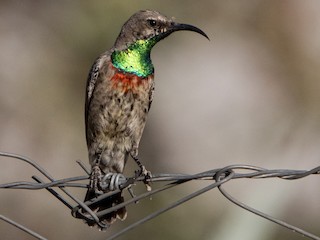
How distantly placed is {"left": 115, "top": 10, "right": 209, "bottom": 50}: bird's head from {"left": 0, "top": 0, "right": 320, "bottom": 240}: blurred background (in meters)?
2.82

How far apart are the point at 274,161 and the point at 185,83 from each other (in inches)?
63.3

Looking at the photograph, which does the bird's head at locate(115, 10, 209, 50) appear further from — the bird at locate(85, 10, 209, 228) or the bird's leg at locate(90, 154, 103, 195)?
the bird's leg at locate(90, 154, 103, 195)

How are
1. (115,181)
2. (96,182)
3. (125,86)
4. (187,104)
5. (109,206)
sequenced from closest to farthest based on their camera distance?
1. (115,181)
2. (96,182)
3. (109,206)
4. (125,86)
5. (187,104)

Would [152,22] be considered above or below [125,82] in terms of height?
above

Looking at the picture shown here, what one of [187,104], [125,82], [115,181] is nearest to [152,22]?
[125,82]

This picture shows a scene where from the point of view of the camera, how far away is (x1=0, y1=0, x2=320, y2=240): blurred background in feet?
26.9

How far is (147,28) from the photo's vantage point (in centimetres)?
520

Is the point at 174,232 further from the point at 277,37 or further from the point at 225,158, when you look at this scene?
the point at 277,37

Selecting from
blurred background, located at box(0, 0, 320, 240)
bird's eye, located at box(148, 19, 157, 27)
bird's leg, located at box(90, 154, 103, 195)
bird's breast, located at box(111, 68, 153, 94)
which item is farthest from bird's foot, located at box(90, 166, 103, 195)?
blurred background, located at box(0, 0, 320, 240)

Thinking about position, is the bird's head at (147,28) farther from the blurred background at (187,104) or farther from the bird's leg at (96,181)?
the blurred background at (187,104)

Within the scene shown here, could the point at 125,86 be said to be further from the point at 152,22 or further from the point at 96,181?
the point at 96,181

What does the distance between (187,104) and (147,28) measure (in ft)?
15.1

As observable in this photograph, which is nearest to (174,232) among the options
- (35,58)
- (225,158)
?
(225,158)

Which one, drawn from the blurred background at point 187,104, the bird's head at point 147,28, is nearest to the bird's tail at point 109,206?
the bird's head at point 147,28
